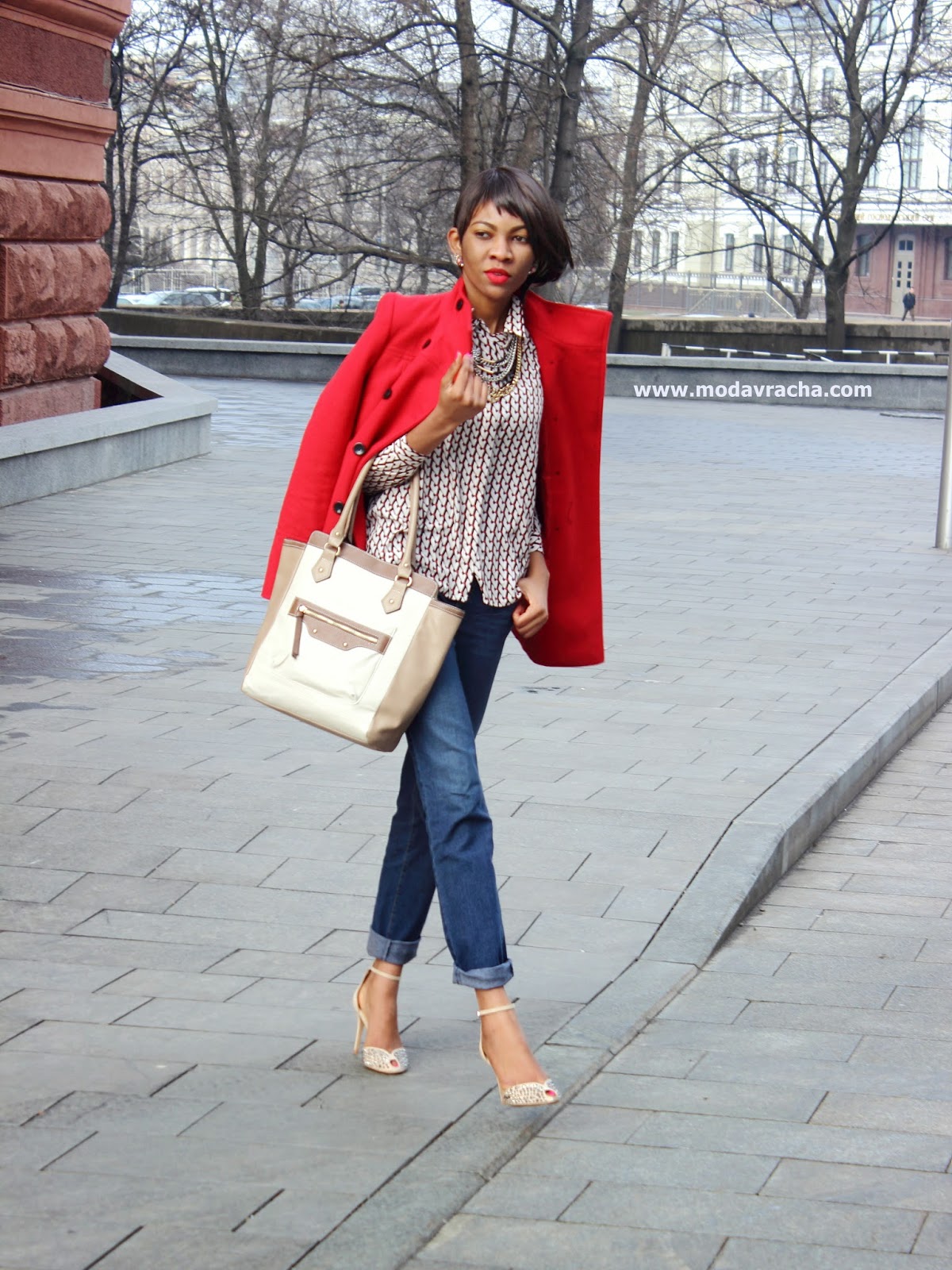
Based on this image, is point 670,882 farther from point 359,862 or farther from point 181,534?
point 181,534

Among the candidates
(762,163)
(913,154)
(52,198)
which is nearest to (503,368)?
(52,198)

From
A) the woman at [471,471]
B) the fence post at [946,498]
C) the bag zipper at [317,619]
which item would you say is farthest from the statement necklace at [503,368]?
the fence post at [946,498]

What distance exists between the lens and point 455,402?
333 centimetres

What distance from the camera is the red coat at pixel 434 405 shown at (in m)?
3.52

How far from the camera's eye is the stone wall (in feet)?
42.8

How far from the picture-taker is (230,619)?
888cm

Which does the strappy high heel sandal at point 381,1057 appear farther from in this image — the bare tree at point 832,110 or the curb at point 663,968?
the bare tree at point 832,110

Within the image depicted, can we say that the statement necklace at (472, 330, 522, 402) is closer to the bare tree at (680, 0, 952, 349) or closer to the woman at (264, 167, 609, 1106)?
the woman at (264, 167, 609, 1106)

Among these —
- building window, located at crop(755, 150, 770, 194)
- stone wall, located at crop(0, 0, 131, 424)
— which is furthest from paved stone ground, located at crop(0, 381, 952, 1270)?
building window, located at crop(755, 150, 770, 194)

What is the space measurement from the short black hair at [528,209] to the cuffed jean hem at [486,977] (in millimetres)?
1301

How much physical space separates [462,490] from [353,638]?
0.35 m

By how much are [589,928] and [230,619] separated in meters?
4.51

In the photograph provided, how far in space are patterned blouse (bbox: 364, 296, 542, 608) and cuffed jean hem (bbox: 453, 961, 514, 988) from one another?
2.24ft

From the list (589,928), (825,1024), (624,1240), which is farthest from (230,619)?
(624,1240)
